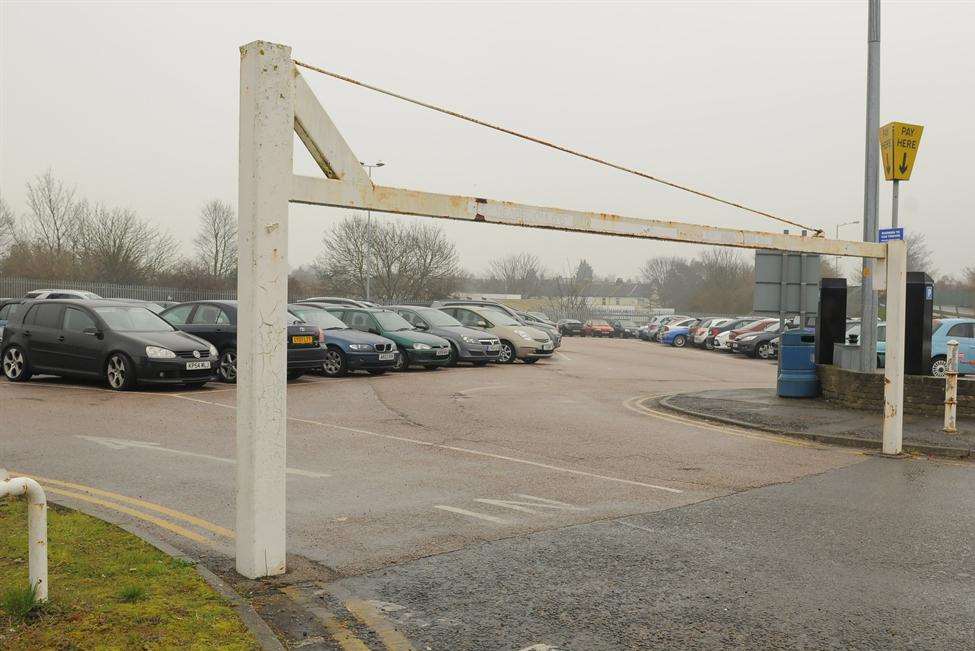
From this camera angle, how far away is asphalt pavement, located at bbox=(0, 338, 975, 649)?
445 cm

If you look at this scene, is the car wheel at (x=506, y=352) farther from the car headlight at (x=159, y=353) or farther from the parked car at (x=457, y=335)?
the car headlight at (x=159, y=353)

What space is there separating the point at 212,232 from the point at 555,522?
199 ft

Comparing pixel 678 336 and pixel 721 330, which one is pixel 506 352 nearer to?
pixel 721 330

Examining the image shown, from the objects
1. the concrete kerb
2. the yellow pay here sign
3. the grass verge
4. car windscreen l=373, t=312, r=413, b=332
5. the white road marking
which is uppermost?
the yellow pay here sign

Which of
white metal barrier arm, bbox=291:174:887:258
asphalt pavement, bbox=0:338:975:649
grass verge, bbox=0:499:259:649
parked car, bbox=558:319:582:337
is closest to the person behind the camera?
grass verge, bbox=0:499:259:649

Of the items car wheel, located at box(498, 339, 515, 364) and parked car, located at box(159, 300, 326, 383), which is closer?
parked car, located at box(159, 300, 326, 383)

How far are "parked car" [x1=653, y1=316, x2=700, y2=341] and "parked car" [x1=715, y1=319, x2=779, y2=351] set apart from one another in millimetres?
5406

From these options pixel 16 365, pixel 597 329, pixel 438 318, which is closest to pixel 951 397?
pixel 438 318

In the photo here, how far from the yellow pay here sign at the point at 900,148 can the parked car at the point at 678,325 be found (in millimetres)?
30082

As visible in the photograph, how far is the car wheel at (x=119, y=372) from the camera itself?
13945 mm

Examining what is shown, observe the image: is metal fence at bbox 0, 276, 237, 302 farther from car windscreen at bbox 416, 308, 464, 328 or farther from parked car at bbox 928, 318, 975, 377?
parked car at bbox 928, 318, 975, 377

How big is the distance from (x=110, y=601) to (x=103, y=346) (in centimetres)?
1104

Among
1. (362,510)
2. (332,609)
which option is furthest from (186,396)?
(332,609)

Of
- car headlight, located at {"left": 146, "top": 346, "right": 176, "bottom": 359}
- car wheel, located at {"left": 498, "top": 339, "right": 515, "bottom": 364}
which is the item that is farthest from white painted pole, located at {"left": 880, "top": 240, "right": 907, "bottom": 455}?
car wheel, located at {"left": 498, "top": 339, "right": 515, "bottom": 364}
